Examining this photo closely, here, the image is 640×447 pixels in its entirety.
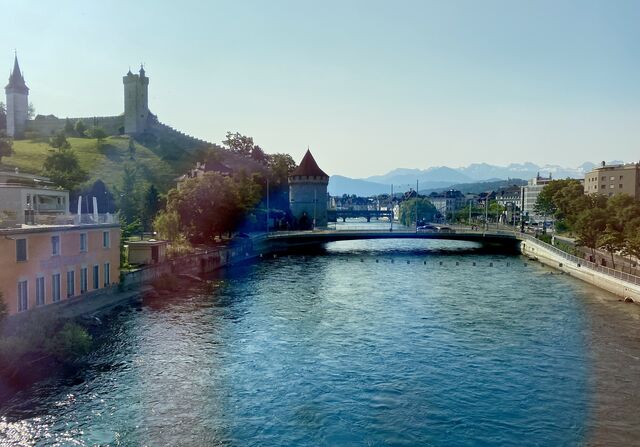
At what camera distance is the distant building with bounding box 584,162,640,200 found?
483ft

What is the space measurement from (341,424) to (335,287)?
38.3 m

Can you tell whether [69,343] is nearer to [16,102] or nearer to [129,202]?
[129,202]

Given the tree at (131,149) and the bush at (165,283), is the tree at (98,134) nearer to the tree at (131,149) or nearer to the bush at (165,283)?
the tree at (131,149)

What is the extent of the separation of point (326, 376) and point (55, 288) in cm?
2184

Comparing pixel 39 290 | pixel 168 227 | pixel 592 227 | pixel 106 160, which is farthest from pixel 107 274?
pixel 106 160

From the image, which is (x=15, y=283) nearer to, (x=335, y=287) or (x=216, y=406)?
(x=216, y=406)

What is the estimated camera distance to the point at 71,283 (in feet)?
131

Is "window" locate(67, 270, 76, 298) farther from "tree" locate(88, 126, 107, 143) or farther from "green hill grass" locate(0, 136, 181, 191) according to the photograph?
"tree" locate(88, 126, 107, 143)

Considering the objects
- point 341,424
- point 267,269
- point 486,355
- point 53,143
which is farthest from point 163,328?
point 53,143

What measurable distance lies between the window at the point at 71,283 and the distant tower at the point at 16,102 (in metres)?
142

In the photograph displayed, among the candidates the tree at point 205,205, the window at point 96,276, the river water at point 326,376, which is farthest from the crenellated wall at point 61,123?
the window at point 96,276

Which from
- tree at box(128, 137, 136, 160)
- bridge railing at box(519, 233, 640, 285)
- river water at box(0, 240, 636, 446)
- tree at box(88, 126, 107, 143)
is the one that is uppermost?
tree at box(88, 126, 107, 143)

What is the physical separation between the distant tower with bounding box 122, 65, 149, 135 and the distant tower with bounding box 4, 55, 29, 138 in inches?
1168

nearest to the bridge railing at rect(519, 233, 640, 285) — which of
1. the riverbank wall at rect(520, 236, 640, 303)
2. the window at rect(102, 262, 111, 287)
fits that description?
the riverbank wall at rect(520, 236, 640, 303)
